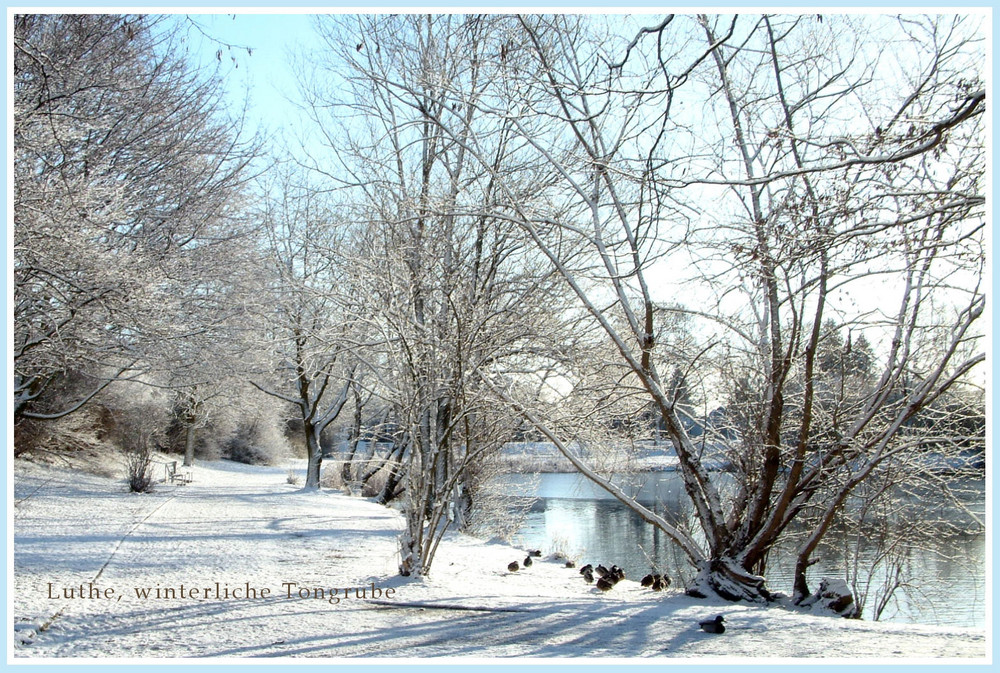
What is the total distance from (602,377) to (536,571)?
2.24 meters

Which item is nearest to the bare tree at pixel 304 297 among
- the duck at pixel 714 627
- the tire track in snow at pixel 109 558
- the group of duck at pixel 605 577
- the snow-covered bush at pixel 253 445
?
the tire track in snow at pixel 109 558

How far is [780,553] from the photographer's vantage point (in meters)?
10.8

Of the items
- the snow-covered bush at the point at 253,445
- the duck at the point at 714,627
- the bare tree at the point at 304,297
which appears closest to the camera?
the duck at the point at 714,627

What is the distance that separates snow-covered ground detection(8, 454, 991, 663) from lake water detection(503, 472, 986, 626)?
2692mm

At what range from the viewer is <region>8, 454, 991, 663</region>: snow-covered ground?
4328 millimetres

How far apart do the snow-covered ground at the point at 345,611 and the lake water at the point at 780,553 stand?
2.69m

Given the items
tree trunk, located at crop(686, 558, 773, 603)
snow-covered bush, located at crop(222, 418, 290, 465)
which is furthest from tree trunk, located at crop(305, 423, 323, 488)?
snow-covered bush, located at crop(222, 418, 290, 465)

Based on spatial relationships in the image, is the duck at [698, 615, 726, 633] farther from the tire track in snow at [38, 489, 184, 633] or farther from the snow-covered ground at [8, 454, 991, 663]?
the tire track in snow at [38, 489, 184, 633]

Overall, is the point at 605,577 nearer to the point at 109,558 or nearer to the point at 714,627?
the point at 714,627

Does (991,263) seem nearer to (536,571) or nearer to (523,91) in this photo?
(523,91)

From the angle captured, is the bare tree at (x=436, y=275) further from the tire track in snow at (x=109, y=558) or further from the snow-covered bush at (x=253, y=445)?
the snow-covered bush at (x=253, y=445)

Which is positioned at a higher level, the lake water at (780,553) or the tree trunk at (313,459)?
the tree trunk at (313,459)

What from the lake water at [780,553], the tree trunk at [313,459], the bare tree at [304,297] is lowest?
the lake water at [780,553]

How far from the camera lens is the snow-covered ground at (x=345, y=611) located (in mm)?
4328
